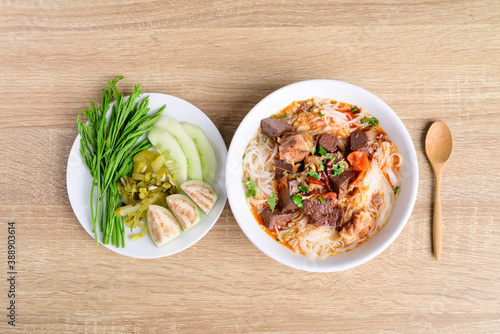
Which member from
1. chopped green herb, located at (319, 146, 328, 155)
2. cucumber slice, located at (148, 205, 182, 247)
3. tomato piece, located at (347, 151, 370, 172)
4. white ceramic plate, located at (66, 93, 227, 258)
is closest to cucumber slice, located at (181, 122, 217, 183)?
white ceramic plate, located at (66, 93, 227, 258)

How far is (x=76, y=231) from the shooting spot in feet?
11.7

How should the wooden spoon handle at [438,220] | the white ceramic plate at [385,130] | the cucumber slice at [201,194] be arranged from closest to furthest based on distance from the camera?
the white ceramic plate at [385,130]
the cucumber slice at [201,194]
the wooden spoon handle at [438,220]

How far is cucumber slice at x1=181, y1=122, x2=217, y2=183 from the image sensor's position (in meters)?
3.32

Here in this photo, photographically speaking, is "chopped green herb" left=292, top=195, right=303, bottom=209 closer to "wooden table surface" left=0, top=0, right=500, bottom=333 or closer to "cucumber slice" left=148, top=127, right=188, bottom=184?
"wooden table surface" left=0, top=0, right=500, bottom=333

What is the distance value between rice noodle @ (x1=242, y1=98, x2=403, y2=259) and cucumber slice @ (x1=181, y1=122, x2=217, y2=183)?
0.29m

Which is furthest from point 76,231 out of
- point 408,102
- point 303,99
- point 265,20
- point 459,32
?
point 459,32

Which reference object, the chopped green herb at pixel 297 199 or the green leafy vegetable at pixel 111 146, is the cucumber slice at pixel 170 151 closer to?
the green leafy vegetable at pixel 111 146

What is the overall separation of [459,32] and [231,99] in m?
2.23

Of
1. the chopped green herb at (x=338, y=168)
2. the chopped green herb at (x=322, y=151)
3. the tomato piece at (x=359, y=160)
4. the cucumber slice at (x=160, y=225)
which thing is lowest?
the cucumber slice at (x=160, y=225)

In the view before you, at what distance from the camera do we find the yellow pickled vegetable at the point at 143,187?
3.27 m

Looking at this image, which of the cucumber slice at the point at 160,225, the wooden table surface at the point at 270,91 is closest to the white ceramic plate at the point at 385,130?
the wooden table surface at the point at 270,91

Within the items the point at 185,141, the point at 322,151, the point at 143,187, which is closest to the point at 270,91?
the point at 322,151

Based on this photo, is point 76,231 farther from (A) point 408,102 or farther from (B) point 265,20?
(A) point 408,102

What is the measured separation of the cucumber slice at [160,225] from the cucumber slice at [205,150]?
1.55 feet
